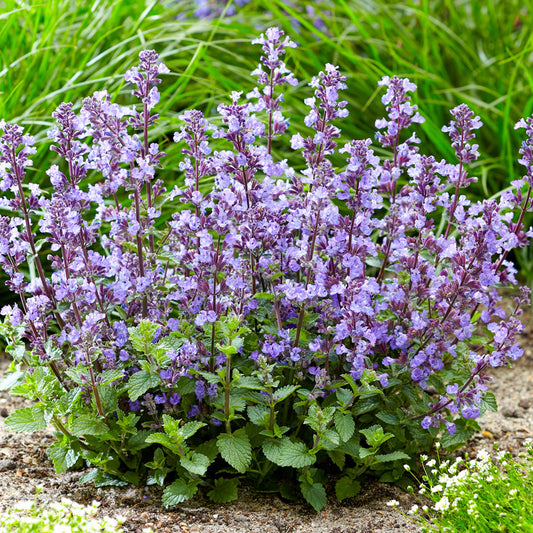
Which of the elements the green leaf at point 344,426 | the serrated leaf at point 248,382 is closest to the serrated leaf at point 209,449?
the serrated leaf at point 248,382

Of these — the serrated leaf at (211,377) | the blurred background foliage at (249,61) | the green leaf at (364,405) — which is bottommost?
the green leaf at (364,405)

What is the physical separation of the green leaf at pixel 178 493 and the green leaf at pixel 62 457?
0.30 metres

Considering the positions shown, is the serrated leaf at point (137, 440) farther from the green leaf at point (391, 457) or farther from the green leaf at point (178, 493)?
the green leaf at point (391, 457)

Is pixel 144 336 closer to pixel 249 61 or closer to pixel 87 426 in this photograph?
pixel 87 426

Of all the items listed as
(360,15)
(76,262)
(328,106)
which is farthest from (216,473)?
(360,15)

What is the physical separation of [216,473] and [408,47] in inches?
128

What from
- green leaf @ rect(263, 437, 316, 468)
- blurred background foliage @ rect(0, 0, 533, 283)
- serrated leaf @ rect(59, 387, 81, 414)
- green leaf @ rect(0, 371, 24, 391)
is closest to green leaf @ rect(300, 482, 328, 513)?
green leaf @ rect(263, 437, 316, 468)

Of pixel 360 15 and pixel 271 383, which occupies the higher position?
pixel 360 15

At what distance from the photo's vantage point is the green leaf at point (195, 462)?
1.93 metres

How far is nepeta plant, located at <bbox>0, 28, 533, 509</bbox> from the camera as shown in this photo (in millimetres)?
1965

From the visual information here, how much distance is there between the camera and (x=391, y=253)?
7.32 ft

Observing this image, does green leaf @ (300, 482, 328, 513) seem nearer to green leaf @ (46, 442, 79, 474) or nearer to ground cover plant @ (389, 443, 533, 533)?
ground cover plant @ (389, 443, 533, 533)

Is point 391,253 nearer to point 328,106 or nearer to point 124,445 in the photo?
point 328,106

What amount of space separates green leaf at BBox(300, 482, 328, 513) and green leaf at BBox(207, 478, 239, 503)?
210 millimetres
